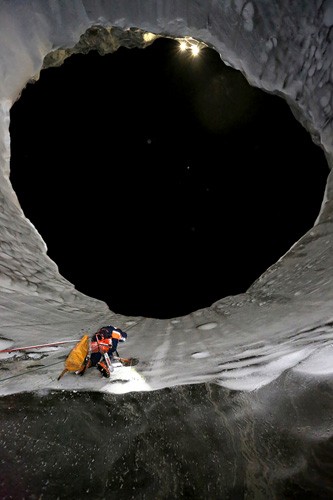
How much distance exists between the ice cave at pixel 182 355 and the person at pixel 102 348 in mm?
45

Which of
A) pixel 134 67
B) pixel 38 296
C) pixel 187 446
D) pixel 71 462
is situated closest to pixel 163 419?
pixel 187 446

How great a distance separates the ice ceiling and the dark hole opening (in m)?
1.11

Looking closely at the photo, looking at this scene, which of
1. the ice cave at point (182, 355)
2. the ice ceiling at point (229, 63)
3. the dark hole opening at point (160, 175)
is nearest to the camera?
the ice cave at point (182, 355)

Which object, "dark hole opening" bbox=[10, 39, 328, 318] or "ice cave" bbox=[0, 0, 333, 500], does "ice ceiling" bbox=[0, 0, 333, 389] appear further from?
"dark hole opening" bbox=[10, 39, 328, 318]

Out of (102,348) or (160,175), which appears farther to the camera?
(160,175)

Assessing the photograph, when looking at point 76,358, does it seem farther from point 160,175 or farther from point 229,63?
point 160,175

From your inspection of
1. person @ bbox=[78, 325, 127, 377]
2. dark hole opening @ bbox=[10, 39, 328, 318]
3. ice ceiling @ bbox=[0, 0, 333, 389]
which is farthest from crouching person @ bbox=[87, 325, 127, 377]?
dark hole opening @ bbox=[10, 39, 328, 318]

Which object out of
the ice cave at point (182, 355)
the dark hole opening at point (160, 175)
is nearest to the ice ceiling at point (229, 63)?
the ice cave at point (182, 355)

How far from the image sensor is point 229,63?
278cm

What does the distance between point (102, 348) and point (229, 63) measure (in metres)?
2.38

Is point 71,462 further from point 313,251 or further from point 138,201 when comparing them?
point 138,201

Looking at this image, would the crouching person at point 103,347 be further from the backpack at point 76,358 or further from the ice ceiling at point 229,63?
the ice ceiling at point 229,63

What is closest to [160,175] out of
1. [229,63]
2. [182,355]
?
[229,63]

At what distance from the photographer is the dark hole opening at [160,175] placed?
393 cm
